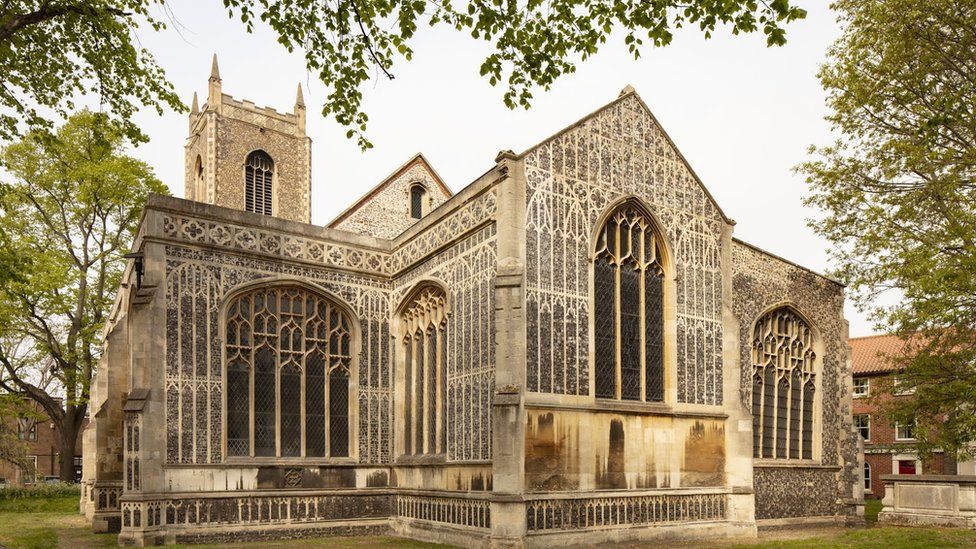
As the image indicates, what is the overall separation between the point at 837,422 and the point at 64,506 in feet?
83.7

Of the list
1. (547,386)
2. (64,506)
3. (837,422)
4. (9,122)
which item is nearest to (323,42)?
(9,122)

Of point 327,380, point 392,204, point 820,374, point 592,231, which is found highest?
point 392,204

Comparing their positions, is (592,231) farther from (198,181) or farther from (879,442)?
(879,442)

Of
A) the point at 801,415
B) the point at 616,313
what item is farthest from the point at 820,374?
the point at 616,313

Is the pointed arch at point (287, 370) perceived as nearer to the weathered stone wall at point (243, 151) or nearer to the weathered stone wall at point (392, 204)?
the weathered stone wall at point (392, 204)

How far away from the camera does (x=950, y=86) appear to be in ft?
56.7

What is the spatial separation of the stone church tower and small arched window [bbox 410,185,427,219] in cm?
826

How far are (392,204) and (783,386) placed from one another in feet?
46.4

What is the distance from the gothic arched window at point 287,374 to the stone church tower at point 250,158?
16.3 meters

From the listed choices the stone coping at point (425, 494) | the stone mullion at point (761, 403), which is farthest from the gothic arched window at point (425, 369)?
the stone mullion at point (761, 403)

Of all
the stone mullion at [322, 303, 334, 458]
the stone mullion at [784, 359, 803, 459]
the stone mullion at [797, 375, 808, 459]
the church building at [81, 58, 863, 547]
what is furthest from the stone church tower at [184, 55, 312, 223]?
the stone mullion at [797, 375, 808, 459]

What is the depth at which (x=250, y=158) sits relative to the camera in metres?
33.8

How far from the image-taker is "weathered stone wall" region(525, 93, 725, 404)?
14.6 m

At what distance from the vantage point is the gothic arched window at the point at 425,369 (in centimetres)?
1648
